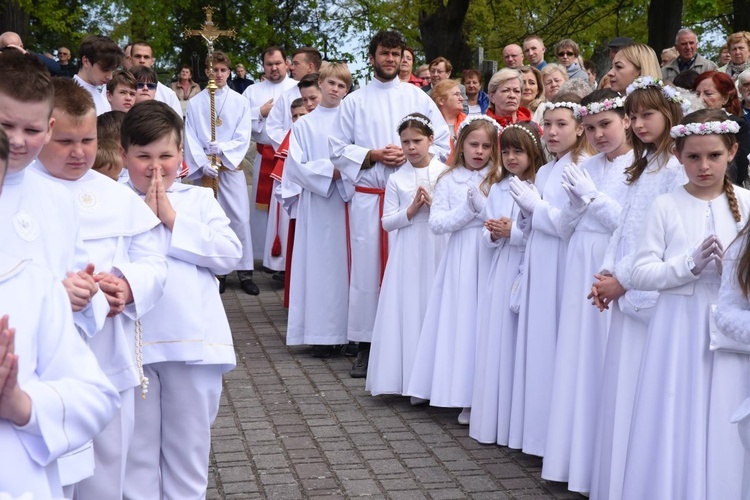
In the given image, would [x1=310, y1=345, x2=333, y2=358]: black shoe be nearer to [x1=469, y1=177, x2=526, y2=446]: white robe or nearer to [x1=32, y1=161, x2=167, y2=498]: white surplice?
[x1=469, y1=177, x2=526, y2=446]: white robe

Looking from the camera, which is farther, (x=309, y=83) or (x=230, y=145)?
(x=230, y=145)

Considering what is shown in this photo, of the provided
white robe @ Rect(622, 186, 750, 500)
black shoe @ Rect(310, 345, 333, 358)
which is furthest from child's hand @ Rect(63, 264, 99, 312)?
black shoe @ Rect(310, 345, 333, 358)

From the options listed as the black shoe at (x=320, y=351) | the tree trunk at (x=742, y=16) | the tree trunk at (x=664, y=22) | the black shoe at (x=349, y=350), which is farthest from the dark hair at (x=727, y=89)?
the tree trunk at (x=742, y=16)

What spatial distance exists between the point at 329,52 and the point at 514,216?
24997 millimetres

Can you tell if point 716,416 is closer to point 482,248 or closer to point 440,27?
point 482,248

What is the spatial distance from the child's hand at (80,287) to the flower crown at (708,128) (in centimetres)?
255

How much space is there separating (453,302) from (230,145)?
18.2 ft

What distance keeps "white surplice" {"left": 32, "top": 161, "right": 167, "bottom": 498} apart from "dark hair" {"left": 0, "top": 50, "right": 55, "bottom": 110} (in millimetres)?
783

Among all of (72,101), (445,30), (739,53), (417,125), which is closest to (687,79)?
(417,125)

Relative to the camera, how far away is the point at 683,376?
4715 millimetres

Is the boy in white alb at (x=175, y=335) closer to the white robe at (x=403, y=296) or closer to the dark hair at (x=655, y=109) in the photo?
the dark hair at (x=655, y=109)

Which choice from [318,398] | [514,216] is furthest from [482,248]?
[318,398]

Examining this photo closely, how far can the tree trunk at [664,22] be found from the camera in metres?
18.9

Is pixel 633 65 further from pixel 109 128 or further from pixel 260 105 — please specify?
pixel 260 105
